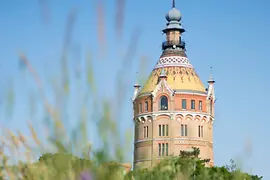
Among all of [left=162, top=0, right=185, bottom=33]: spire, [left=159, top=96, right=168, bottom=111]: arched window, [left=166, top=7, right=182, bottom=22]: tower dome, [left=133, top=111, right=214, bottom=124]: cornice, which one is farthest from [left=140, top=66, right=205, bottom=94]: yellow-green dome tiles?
[left=166, top=7, right=182, bottom=22]: tower dome

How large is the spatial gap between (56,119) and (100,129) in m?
0.40

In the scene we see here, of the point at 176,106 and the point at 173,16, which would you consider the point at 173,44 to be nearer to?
the point at 173,16

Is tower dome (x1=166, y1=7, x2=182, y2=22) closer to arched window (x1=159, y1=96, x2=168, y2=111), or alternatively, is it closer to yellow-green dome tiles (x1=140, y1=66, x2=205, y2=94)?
yellow-green dome tiles (x1=140, y1=66, x2=205, y2=94)

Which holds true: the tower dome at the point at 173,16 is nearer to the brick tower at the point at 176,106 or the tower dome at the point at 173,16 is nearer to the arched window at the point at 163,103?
the brick tower at the point at 176,106

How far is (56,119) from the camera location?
4.78 metres

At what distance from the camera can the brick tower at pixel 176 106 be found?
229ft

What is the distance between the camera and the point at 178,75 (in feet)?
239

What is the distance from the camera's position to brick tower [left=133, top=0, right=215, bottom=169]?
69875mm

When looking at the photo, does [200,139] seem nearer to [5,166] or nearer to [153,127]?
[153,127]

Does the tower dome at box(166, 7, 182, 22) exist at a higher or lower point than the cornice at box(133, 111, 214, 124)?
higher

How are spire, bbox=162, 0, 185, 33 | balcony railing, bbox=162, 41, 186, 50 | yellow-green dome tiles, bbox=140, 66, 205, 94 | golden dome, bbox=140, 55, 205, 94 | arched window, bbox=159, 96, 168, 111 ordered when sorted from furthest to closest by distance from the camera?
spire, bbox=162, 0, 185, 33 → balcony railing, bbox=162, 41, 186, 50 → golden dome, bbox=140, 55, 205, 94 → yellow-green dome tiles, bbox=140, 66, 205, 94 → arched window, bbox=159, 96, 168, 111

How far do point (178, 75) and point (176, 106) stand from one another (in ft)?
14.1

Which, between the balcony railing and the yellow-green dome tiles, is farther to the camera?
the balcony railing

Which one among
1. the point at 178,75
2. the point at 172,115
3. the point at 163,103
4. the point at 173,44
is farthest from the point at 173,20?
the point at 172,115
